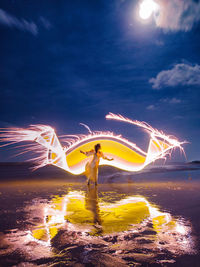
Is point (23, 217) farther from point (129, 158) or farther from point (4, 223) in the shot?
point (129, 158)

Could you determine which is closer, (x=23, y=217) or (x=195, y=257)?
(x=195, y=257)

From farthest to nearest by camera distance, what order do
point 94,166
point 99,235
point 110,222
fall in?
point 94,166
point 110,222
point 99,235

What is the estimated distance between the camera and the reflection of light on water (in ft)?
13.6

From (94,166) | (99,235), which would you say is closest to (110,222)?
(99,235)

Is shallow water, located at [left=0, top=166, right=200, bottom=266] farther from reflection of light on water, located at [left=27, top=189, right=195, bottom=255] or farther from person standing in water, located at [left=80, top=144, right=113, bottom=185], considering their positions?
person standing in water, located at [left=80, top=144, right=113, bottom=185]

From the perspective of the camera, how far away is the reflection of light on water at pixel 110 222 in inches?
163

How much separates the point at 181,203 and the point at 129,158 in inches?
287

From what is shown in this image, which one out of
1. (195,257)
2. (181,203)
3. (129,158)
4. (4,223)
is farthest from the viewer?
(129,158)

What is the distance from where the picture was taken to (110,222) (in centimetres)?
520

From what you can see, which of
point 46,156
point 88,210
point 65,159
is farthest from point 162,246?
point 65,159

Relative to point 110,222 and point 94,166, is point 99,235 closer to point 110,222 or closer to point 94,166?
point 110,222

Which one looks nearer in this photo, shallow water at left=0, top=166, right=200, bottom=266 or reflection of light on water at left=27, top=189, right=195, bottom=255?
shallow water at left=0, top=166, right=200, bottom=266

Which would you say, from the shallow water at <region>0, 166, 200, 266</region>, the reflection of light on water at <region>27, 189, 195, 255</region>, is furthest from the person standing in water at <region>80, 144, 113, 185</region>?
the shallow water at <region>0, 166, 200, 266</region>

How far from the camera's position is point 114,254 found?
3338 millimetres
